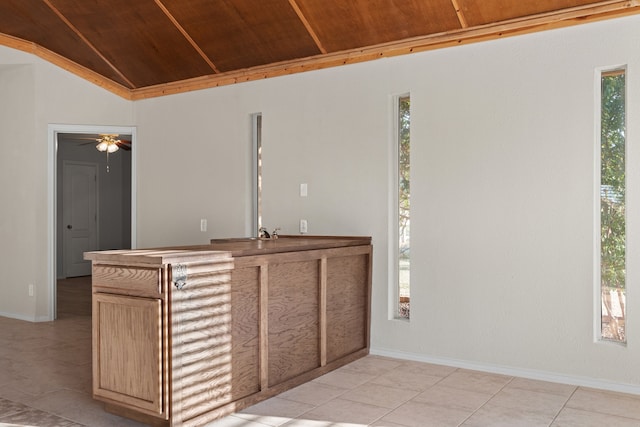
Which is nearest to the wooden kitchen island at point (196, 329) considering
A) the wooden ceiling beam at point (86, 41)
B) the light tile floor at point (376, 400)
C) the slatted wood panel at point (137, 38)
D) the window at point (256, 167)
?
the light tile floor at point (376, 400)

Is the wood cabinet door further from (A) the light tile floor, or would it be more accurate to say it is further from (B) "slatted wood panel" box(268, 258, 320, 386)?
(B) "slatted wood panel" box(268, 258, 320, 386)

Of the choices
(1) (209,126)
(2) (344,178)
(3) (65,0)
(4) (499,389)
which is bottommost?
(4) (499,389)

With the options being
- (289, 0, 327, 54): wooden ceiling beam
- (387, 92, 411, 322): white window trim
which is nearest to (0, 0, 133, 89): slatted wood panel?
(289, 0, 327, 54): wooden ceiling beam

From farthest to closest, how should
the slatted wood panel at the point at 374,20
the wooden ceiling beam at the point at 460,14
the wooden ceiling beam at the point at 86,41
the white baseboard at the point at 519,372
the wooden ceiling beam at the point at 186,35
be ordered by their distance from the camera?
the wooden ceiling beam at the point at 86,41, the wooden ceiling beam at the point at 186,35, the slatted wood panel at the point at 374,20, the wooden ceiling beam at the point at 460,14, the white baseboard at the point at 519,372

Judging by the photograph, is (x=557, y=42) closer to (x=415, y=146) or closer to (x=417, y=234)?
(x=415, y=146)

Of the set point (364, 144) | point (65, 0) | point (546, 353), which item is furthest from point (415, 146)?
point (65, 0)

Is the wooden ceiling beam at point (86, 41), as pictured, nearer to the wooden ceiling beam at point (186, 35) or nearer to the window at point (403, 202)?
the wooden ceiling beam at point (186, 35)

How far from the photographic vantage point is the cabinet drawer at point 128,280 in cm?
276

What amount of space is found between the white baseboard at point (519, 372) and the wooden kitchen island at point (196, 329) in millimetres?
946

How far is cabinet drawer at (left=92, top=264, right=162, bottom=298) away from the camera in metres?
2.76

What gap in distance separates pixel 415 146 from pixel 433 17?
94cm

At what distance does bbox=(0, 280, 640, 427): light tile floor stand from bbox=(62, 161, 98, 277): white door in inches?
211

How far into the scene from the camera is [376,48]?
4.49 meters

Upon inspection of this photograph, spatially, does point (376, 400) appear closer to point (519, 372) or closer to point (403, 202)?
point (519, 372)
